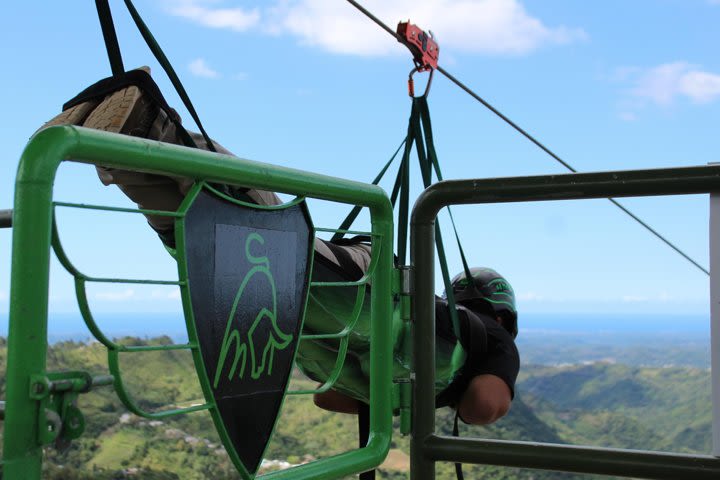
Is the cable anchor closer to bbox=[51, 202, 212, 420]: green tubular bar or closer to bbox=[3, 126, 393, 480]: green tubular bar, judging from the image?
bbox=[3, 126, 393, 480]: green tubular bar

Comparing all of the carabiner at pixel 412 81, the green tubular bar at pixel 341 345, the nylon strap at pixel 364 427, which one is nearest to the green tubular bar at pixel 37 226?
the green tubular bar at pixel 341 345

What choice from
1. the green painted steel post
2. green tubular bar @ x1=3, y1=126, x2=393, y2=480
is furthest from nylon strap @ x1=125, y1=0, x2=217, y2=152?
the green painted steel post

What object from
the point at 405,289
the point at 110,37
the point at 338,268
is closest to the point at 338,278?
the point at 338,268

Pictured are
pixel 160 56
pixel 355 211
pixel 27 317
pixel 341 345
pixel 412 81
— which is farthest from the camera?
pixel 412 81

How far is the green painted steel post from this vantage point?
3.38ft

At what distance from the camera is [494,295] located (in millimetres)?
2465

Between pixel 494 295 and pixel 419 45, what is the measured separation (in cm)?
75

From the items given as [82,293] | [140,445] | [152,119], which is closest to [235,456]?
[82,293]

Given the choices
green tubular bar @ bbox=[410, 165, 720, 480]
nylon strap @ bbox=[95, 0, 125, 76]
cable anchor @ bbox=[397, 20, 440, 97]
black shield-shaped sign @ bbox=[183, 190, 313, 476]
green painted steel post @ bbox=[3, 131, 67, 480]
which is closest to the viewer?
green painted steel post @ bbox=[3, 131, 67, 480]

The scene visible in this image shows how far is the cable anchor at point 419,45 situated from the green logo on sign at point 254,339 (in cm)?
91

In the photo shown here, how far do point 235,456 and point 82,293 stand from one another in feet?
1.38

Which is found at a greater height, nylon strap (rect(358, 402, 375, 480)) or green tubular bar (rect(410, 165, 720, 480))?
green tubular bar (rect(410, 165, 720, 480))

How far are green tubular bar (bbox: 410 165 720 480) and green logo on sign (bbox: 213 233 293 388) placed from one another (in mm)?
336

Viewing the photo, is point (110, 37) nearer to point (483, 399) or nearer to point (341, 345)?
point (341, 345)
